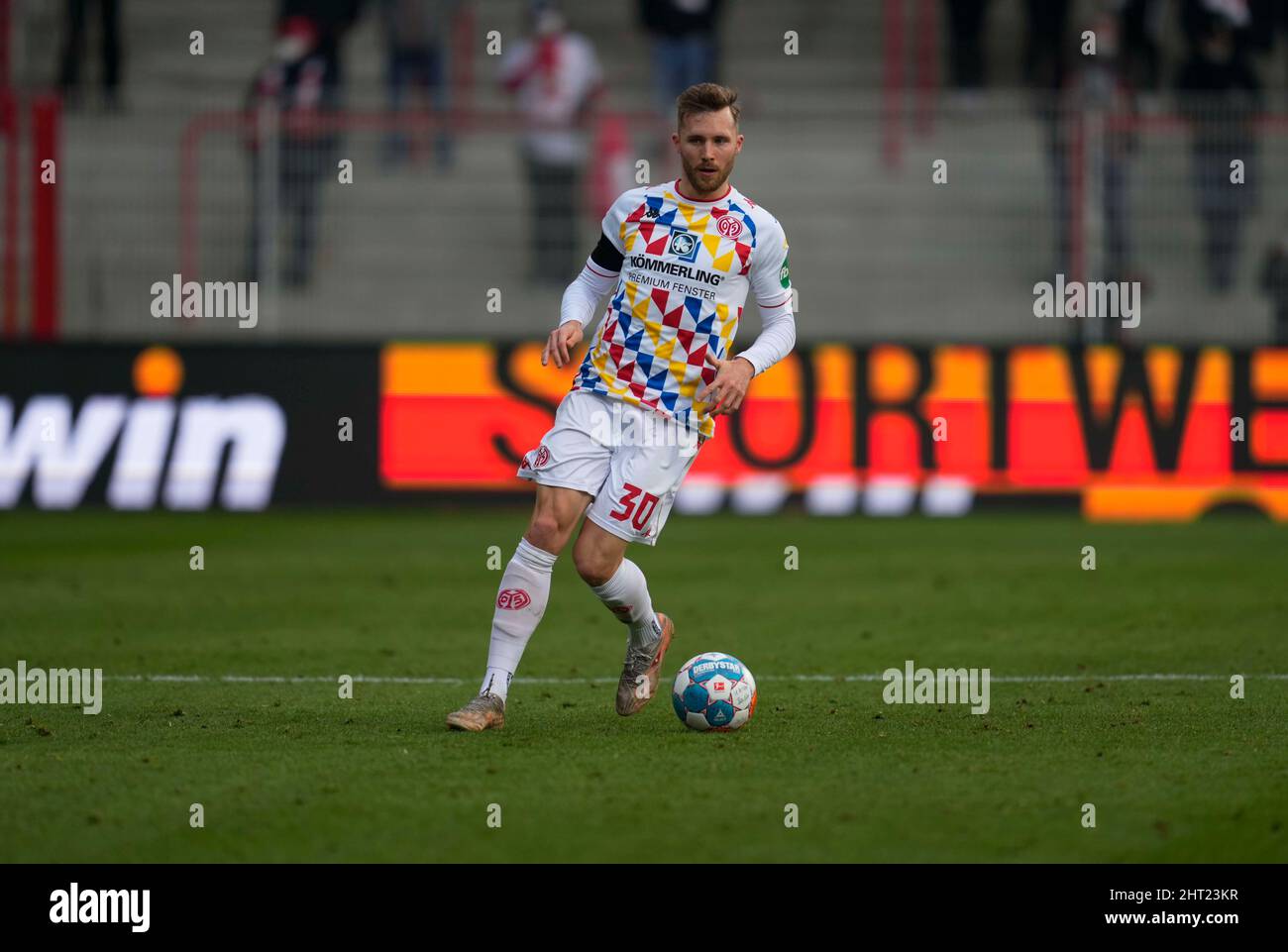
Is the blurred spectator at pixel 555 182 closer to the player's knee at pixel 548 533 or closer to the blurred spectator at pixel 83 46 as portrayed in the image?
the blurred spectator at pixel 83 46

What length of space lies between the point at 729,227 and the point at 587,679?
2.47 meters

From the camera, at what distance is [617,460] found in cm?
753

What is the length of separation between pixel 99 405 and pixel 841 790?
1159 cm

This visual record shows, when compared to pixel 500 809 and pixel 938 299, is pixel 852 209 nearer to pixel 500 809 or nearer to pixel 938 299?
pixel 938 299

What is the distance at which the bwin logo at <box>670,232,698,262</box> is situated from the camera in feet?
24.6

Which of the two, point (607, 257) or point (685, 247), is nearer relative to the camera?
point (685, 247)

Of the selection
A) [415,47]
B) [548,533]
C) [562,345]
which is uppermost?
[415,47]

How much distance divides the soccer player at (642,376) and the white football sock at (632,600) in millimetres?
11

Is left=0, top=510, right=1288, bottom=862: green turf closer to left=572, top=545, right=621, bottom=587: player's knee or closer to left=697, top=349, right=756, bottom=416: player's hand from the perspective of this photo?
left=572, top=545, right=621, bottom=587: player's knee

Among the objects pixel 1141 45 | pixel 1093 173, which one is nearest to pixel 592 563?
pixel 1093 173

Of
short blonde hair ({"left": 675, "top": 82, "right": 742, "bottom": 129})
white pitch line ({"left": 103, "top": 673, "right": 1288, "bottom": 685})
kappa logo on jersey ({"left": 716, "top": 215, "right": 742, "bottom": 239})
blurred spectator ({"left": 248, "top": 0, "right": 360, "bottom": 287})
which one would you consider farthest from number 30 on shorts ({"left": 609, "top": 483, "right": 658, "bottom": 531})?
blurred spectator ({"left": 248, "top": 0, "right": 360, "bottom": 287})

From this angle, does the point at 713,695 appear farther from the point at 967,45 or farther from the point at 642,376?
the point at 967,45
